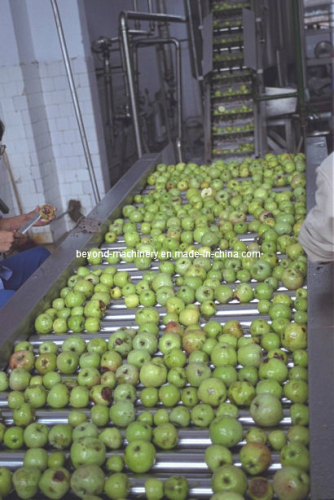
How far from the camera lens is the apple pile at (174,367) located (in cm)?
191

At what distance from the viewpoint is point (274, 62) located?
32.1ft

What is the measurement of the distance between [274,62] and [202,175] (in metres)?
6.02

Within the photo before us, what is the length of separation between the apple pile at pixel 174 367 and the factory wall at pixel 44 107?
13.1 ft

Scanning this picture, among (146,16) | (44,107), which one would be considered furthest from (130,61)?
(44,107)

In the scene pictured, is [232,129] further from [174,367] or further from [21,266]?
[174,367]

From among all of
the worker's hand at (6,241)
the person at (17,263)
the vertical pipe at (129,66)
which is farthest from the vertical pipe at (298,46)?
the worker's hand at (6,241)

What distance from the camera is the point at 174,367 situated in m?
2.44

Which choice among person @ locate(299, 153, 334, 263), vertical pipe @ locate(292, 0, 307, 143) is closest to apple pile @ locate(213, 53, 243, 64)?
vertical pipe @ locate(292, 0, 307, 143)

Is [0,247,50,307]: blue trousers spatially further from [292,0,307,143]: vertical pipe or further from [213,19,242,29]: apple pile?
[213,19,242,29]: apple pile

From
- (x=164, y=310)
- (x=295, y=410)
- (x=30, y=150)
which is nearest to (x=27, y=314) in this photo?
(x=164, y=310)

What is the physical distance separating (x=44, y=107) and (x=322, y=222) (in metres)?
6.44

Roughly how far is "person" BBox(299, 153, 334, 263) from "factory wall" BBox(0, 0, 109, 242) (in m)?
5.81

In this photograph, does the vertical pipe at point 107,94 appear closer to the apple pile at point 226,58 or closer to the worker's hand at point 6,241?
the apple pile at point 226,58

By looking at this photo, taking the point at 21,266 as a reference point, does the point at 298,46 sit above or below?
above
